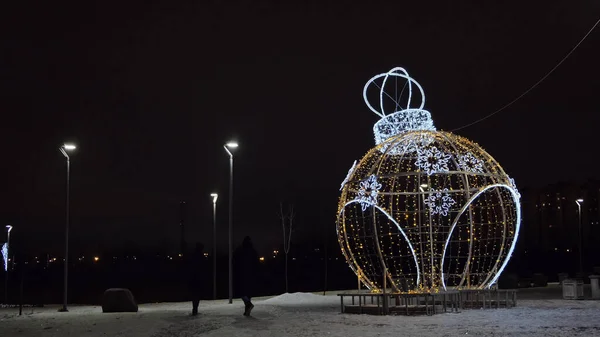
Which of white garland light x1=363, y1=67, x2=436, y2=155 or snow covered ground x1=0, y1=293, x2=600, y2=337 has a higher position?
white garland light x1=363, y1=67, x2=436, y2=155

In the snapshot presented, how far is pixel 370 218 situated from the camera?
736 inches

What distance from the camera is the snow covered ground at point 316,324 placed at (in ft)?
45.4

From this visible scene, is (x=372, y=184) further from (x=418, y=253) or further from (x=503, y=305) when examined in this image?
(x=503, y=305)

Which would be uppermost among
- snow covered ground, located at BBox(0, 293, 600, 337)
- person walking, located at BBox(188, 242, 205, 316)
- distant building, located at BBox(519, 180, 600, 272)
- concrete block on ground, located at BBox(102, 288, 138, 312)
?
distant building, located at BBox(519, 180, 600, 272)

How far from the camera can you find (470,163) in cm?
Result: 1930

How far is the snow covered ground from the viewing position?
13.8 metres

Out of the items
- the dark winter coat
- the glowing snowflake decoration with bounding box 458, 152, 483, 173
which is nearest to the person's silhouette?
the dark winter coat

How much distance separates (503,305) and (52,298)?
38770 millimetres

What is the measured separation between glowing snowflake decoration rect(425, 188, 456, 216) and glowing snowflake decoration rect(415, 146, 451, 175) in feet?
1.93

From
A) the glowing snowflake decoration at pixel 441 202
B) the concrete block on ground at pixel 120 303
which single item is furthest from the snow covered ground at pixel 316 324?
the glowing snowflake decoration at pixel 441 202

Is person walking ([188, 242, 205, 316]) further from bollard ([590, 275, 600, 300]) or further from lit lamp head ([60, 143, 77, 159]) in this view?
bollard ([590, 275, 600, 300])

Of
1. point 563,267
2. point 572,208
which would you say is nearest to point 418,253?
point 563,267

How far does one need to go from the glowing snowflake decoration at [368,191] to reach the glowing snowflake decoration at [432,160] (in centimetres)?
120

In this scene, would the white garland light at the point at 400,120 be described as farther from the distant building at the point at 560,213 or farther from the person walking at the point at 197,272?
the distant building at the point at 560,213
